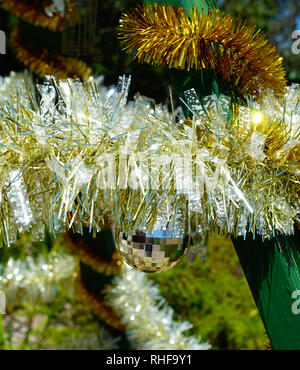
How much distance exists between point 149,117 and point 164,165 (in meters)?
0.05

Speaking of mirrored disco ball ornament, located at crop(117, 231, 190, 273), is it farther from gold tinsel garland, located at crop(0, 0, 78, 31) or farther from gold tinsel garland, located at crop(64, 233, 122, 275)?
gold tinsel garland, located at crop(0, 0, 78, 31)

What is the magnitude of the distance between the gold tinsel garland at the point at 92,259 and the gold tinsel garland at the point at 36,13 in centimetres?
42

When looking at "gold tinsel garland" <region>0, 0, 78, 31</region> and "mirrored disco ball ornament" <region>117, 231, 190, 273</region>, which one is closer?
"mirrored disco ball ornament" <region>117, 231, 190, 273</region>

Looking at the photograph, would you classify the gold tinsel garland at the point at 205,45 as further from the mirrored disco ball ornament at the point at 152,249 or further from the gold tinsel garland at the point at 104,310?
the gold tinsel garland at the point at 104,310

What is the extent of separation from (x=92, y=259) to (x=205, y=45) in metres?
0.51

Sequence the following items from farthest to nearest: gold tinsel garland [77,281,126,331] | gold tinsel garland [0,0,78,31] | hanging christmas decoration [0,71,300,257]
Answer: gold tinsel garland [77,281,126,331] < gold tinsel garland [0,0,78,31] < hanging christmas decoration [0,71,300,257]

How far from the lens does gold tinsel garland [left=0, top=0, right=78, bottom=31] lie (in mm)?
609

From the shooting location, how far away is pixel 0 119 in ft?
0.91

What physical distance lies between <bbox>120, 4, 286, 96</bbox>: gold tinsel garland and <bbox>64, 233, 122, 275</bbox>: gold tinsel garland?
45 centimetres

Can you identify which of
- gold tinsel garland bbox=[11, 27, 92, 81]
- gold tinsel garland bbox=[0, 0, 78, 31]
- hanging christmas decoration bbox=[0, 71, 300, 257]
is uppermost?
gold tinsel garland bbox=[0, 0, 78, 31]

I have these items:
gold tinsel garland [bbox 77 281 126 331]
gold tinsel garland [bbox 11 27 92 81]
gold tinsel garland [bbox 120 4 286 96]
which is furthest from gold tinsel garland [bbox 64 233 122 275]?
gold tinsel garland [bbox 120 4 286 96]

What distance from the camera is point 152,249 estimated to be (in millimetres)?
301

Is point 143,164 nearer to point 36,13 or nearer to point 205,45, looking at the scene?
point 205,45

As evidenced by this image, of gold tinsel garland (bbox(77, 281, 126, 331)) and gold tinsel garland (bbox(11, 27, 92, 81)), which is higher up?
gold tinsel garland (bbox(11, 27, 92, 81))
